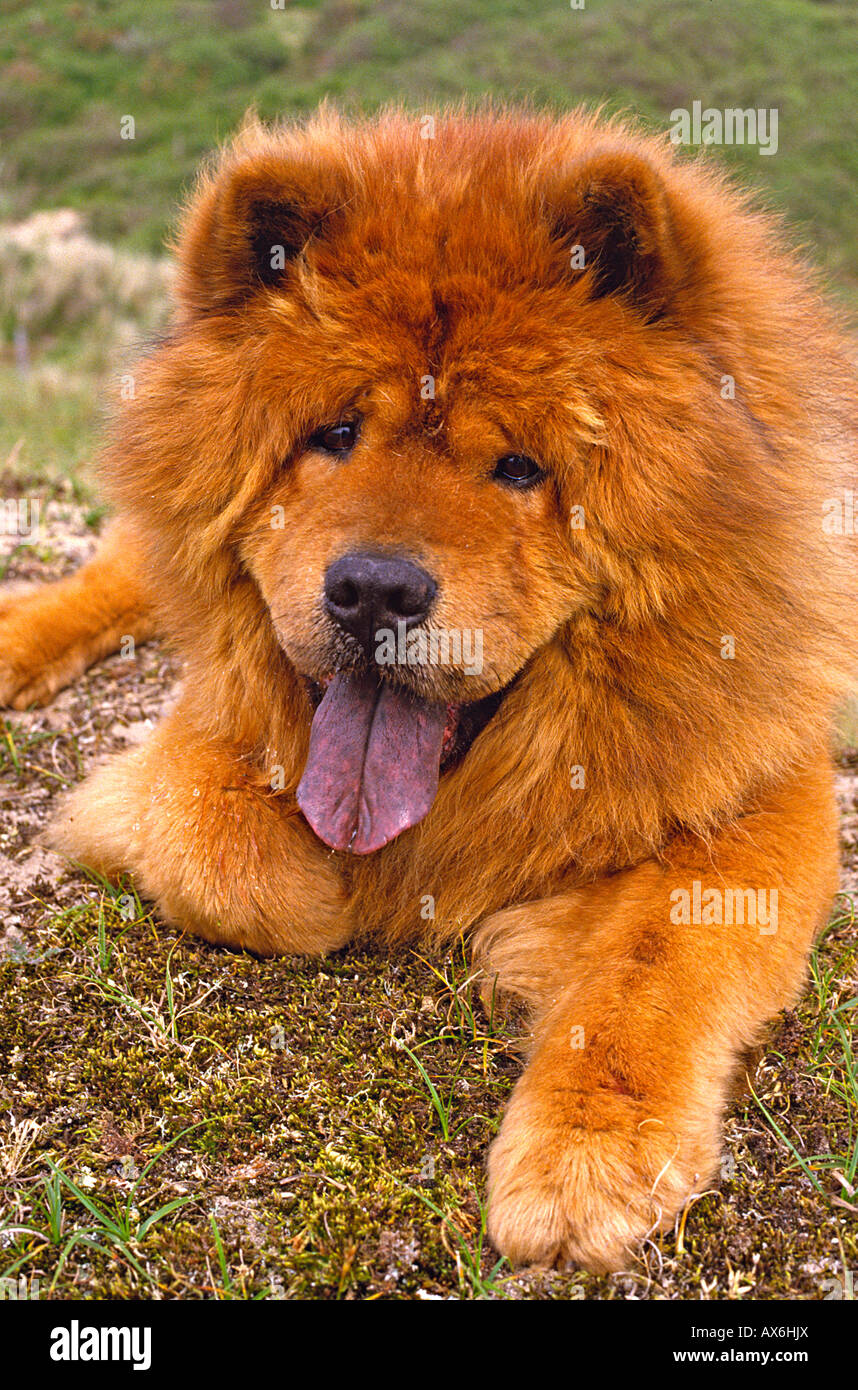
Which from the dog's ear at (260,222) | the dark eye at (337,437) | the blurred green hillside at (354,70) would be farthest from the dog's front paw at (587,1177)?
the blurred green hillside at (354,70)

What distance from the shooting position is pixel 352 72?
2491cm

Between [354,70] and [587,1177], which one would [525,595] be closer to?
[587,1177]

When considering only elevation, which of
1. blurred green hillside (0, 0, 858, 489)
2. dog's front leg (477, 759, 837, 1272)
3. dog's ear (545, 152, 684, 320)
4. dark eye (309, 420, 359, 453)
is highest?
blurred green hillside (0, 0, 858, 489)

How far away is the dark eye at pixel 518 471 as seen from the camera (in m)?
2.42

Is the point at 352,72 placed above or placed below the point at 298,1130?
above

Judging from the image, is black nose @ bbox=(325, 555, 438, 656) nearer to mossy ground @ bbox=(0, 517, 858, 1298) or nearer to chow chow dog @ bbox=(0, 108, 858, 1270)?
chow chow dog @ bbox=(0, 108, 858, 1270)

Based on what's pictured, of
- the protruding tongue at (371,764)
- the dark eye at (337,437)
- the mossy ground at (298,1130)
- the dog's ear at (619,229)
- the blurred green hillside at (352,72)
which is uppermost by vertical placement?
the blurred green hillside at (352,72)

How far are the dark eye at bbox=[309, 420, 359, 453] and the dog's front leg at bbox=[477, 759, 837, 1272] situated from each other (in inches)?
47.6

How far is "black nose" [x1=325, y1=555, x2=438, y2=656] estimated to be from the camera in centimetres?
224

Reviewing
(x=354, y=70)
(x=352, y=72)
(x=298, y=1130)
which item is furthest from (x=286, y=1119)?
(x=354, y=70)

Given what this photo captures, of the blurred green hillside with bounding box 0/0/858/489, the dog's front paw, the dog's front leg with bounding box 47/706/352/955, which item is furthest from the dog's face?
the blurred green hillside with bounding box 0/0/858/489

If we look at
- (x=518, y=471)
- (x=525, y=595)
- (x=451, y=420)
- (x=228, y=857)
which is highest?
(x=451, y=420)

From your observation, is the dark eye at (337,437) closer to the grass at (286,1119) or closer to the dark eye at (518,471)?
the dark eye at (518,471)

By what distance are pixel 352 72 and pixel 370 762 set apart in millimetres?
26335
